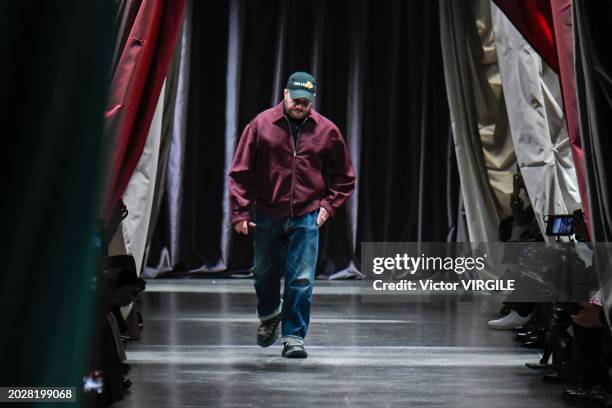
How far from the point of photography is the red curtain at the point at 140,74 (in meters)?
3.88

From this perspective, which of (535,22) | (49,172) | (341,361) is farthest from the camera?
(341,361)

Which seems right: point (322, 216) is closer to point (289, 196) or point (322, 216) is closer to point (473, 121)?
point (289, 196)

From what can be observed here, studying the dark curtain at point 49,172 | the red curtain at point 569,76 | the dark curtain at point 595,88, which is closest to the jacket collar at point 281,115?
the red curtain at point 569,76

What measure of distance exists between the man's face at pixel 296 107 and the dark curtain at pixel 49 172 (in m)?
4.42

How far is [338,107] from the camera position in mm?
9742

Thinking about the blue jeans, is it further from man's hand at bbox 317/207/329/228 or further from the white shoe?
the white shoe

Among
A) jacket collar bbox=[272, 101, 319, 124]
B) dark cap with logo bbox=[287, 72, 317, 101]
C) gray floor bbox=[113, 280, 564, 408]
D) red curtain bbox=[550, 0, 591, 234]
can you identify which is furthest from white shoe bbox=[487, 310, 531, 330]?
red curtain bbox=[550, 0, 591, 234]

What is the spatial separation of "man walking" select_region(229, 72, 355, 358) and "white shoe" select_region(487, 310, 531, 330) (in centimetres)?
165

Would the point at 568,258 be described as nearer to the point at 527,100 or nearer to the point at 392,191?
the point at 527,100

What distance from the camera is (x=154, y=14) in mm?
4008

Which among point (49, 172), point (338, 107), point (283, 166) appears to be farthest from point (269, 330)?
point (338, 107)

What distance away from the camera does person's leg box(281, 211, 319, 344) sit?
5020 mm

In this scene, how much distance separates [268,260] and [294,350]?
45 centimetres

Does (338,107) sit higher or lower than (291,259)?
higher
